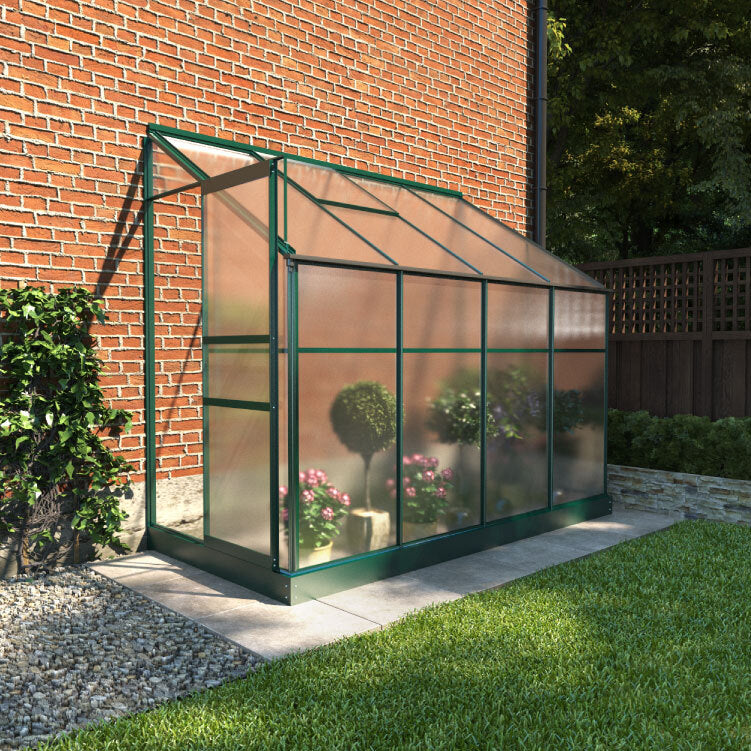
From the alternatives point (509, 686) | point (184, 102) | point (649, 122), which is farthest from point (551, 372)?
point (649, 122)

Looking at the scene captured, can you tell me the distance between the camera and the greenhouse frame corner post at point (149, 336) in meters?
5.82

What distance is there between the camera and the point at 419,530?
554 centimetres

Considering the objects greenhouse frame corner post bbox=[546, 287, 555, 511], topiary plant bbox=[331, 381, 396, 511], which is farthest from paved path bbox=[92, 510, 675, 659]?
greenhouse frame corner post bbox=[546, 287, 555, 511]

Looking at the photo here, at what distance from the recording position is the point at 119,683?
142 inches

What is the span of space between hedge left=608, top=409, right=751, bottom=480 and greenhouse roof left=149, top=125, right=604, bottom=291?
196 cm

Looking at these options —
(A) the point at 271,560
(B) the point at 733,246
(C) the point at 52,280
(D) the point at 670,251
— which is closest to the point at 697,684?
(A) the point at 271,560

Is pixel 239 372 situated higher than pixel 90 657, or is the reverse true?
pixel 239 372

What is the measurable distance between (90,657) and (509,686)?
224 cm

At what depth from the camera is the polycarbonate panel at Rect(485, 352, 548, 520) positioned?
239 inches

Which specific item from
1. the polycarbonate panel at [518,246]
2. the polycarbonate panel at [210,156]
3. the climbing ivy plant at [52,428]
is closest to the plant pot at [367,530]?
the climbing ivy plant at [52,428]

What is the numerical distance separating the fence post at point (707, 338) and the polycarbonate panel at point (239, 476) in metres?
6.21

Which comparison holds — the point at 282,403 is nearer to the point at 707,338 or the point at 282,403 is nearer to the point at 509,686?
the point at 509,686

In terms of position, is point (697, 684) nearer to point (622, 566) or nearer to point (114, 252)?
point (622, 566)

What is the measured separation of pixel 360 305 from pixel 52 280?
231 cm
